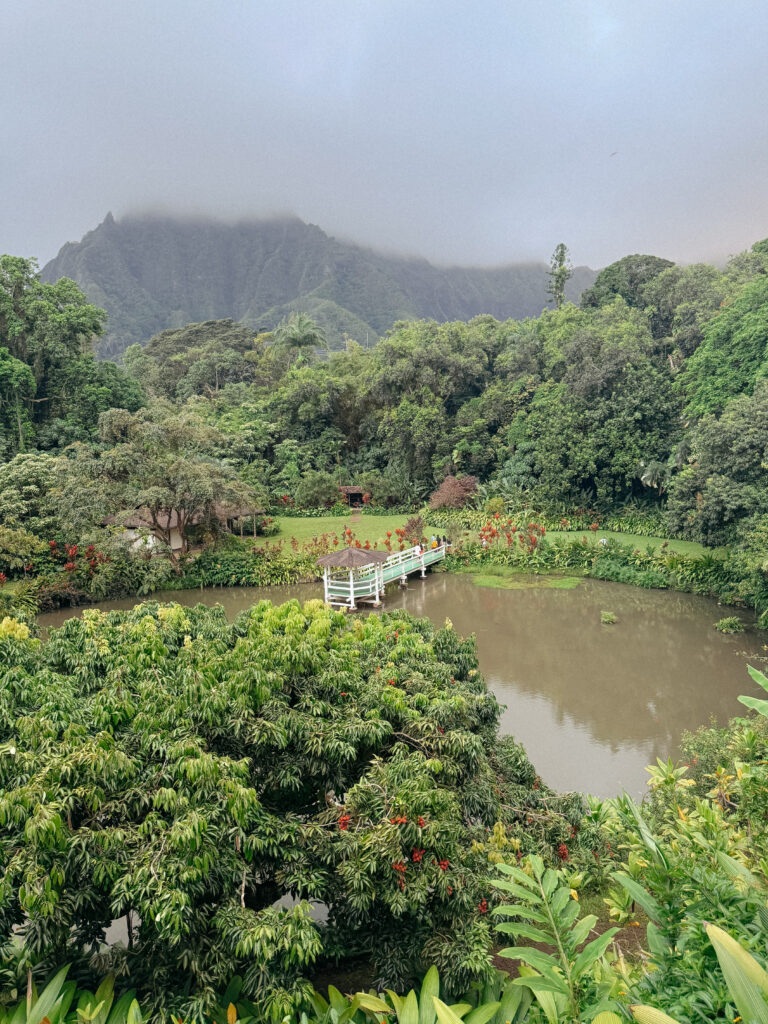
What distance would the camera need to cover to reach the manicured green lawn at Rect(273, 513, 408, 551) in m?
18.3

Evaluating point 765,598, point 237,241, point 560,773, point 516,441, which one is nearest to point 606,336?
point 516,441

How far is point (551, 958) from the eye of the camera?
181cm

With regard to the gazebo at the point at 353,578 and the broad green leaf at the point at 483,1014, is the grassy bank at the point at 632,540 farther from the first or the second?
the broad green leaf at the point at 483,1014

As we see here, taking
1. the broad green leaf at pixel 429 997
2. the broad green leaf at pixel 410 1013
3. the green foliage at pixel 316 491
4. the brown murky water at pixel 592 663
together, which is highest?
the broad green leaf at pixel 410 1013

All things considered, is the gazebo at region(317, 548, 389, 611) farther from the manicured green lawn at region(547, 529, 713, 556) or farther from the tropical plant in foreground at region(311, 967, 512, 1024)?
the tropical plant in foreground at region(311, 967, 512, 1024)

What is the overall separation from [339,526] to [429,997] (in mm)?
16970

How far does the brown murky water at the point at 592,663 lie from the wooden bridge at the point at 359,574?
44 cm

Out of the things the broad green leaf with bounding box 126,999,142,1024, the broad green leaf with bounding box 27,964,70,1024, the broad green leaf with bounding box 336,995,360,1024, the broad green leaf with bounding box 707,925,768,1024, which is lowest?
the broad green leaf with bounding box 336,995,360,1024

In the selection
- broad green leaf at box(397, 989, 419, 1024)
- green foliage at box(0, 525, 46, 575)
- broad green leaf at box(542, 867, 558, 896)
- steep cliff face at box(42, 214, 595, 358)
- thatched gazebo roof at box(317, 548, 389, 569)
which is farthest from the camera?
steep cliff face at box(42, 214, 595, 358)

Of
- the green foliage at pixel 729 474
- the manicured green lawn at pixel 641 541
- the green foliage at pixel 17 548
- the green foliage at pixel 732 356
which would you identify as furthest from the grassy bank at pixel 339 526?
the green foliage at pixel 732 356

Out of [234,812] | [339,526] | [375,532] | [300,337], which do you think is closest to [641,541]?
[375,532]

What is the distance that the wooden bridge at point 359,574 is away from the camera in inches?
524

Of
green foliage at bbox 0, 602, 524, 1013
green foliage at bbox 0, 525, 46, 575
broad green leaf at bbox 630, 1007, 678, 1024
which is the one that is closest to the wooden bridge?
green foliage at bbox 0, 525, 46, 575

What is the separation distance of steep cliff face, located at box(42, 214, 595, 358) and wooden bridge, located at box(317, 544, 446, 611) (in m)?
51.2
